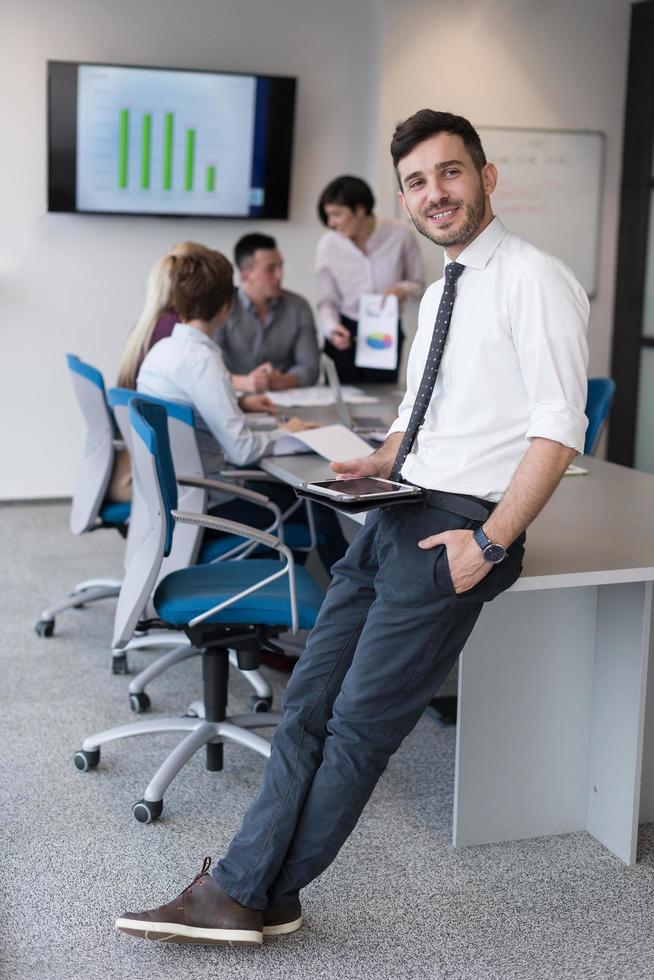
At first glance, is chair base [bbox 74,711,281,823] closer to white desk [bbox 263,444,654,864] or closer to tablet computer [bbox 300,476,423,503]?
white desk [bbox 263,444,654,864]

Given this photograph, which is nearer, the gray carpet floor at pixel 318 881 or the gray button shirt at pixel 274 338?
the gray carpet floor at pixel 318 881

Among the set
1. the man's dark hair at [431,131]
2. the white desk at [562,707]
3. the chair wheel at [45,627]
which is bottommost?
the chair wheel at [45,627]

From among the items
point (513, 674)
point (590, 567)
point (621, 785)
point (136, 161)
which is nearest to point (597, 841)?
point (621, 785)

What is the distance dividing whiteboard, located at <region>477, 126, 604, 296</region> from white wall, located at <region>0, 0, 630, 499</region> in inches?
4.2

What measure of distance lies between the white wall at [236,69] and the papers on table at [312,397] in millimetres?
1687

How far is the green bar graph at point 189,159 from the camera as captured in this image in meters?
5.82

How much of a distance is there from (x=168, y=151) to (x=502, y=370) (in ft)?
14.1

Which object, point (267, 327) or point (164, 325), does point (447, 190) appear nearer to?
point (164, 325)

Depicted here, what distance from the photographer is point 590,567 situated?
227 centimetres

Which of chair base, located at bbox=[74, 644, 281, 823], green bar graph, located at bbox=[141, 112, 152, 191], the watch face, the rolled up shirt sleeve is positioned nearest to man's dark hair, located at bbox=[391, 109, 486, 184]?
the rolled up shirt sleeve

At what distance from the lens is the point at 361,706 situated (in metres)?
2.03

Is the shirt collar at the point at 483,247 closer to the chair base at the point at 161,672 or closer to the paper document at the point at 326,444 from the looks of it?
the paper document at the point at 326,444

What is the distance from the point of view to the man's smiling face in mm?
→ 2010

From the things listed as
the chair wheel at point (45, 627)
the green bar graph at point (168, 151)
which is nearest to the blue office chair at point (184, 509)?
the chair wheel at point (45, 627)
